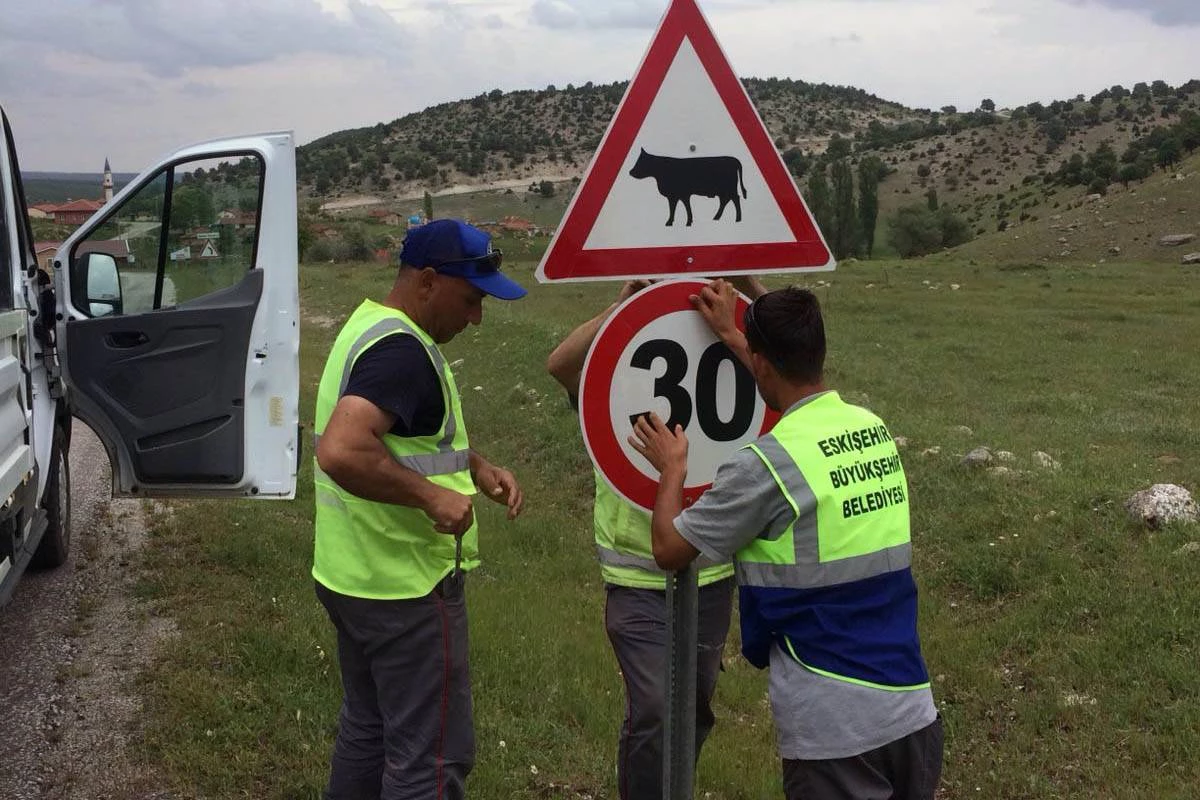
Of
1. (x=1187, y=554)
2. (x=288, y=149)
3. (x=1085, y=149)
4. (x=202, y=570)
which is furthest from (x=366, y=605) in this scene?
(x=1085, y=149)

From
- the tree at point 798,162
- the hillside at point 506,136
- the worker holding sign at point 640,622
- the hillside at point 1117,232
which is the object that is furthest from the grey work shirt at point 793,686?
the hillside at point 506,136

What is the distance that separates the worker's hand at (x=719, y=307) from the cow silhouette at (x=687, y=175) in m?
0.17

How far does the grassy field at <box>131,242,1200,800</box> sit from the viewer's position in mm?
3854

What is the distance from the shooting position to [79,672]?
4645 mm

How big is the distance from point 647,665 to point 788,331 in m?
1.28

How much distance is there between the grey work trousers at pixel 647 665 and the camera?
3.10 meters

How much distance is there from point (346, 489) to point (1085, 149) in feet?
269

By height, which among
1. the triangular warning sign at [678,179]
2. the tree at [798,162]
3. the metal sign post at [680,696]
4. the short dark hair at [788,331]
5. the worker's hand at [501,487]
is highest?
the tree at [798,162]

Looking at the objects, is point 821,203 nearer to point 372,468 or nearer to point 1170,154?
point 1170,154

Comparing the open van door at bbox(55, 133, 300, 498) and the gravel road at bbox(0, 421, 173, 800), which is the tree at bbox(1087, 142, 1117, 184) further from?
the gravel road at bbox(0, 421, 173, 800)

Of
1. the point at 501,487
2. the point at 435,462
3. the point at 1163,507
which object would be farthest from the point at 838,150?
the point at 435,462

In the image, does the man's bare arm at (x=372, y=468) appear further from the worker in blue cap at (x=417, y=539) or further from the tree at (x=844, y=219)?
the tree at (x=844, y=219)

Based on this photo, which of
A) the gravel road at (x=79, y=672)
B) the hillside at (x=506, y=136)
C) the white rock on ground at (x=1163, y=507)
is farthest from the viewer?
the hillside at (x=506, y=136)

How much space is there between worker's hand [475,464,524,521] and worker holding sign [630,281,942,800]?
2.53ft
